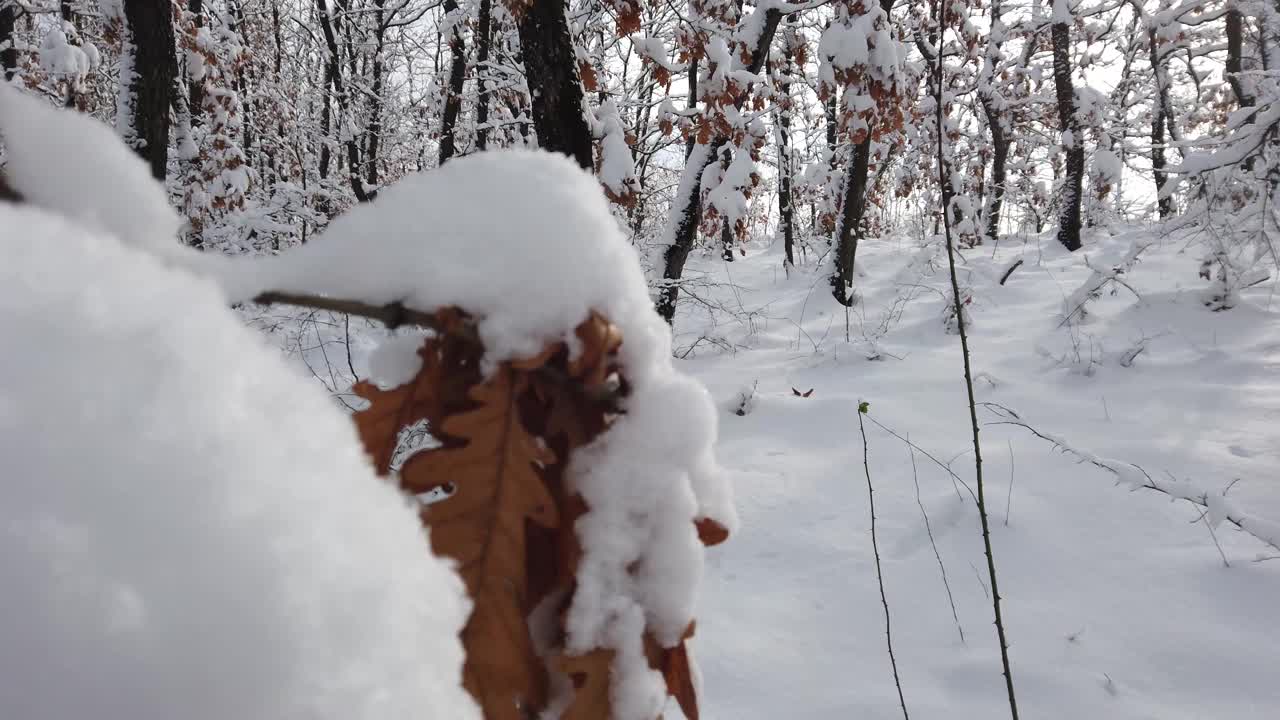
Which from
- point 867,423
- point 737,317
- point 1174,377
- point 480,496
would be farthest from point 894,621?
point 737,317

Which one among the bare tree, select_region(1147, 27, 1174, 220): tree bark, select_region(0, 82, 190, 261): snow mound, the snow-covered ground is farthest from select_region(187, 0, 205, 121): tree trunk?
select_region(1147, 27, 1174, 220): tree bark

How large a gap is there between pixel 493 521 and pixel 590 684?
0.45 ft

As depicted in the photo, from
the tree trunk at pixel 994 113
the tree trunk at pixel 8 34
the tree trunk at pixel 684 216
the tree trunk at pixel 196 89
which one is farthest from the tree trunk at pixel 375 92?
the tree trunk at pixel 994 113

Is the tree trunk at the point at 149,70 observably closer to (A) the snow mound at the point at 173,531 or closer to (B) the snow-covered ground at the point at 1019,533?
(B) the snow-covered ground at the point at 1019,533

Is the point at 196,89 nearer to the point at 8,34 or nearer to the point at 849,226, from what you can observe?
the point at 8,34

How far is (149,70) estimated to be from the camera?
10.0ft

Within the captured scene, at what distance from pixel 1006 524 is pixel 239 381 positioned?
110 inches

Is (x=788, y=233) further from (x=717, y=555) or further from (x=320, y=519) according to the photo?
(x=320, y=519)

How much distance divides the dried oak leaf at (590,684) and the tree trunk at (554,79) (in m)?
Result: 2.25

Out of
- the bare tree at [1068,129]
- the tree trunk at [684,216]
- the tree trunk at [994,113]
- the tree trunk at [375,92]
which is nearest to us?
the tree trunk at [684,216]

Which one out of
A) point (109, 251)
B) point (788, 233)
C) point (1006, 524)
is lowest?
point (1006, 524)

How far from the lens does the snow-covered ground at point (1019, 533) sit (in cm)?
179

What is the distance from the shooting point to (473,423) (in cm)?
43

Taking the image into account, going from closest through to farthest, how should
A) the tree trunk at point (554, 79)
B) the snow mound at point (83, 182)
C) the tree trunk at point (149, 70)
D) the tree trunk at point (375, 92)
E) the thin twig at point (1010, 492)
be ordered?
the snow mound at point (83, 182) < the tree trunk at point (554, 79) < the thin twig at point (1010, 492) < the tree trunk at point (149, 70) < the tree trunk at point (375, 92)
